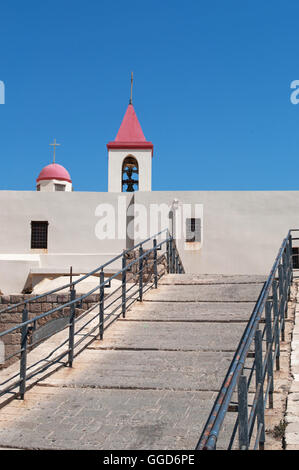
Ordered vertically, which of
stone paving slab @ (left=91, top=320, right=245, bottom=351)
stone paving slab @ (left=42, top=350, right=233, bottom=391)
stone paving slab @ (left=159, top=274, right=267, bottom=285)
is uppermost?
stone paving slab @ (left=159, top=274, right=267, bottom=285)

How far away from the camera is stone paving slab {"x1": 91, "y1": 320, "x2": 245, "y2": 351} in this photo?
641 cm

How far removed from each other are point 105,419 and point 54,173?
2715cm

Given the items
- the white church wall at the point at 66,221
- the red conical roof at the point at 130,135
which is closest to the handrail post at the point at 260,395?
the white church wall at the point at 66,221

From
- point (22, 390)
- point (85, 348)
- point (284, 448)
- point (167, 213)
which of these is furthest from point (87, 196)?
point (284, 448)

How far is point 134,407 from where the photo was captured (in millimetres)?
4746

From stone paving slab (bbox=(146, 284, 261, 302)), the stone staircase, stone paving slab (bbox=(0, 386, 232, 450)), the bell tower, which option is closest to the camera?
stone paving slab (bbox=(0, 386, 232, 450))

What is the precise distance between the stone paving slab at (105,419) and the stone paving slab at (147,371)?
0.17m

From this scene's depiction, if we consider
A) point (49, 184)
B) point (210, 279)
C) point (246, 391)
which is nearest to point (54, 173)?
point (49, 184)

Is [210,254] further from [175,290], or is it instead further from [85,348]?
[85,348]

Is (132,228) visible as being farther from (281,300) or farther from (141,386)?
(141,386)

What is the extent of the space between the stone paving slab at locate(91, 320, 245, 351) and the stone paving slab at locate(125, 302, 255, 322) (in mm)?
217

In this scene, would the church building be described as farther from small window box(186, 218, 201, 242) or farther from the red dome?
the red dome

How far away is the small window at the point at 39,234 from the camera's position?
63.2 feet

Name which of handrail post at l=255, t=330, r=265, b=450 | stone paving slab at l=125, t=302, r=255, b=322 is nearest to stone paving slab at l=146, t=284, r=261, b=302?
stone paving slab at l=125, t=302, r=255, b=322
